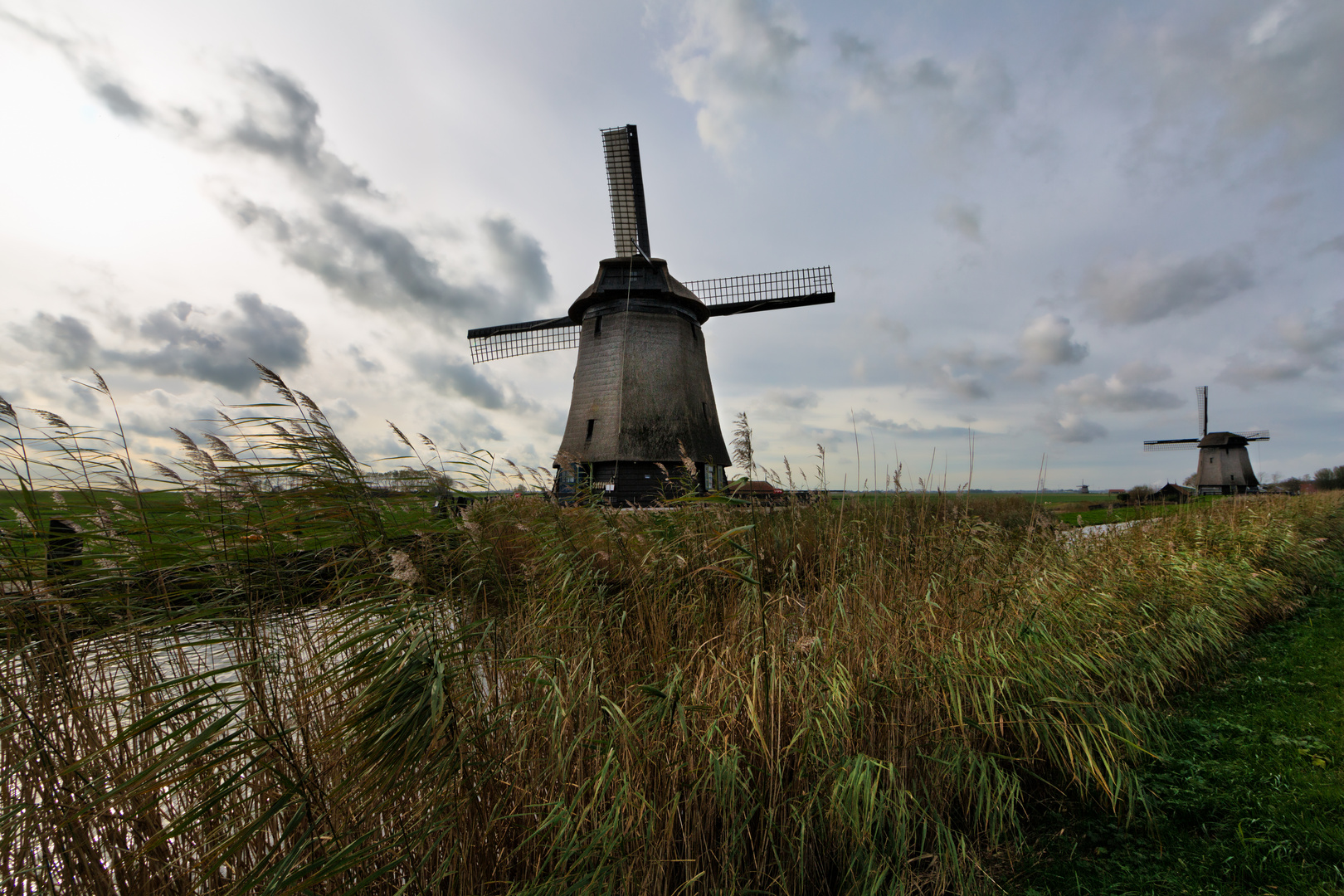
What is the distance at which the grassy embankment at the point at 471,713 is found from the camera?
1.67 meters

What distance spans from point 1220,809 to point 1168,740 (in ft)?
2.17

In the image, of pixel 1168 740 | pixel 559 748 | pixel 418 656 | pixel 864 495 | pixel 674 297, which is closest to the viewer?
pixel 418 656

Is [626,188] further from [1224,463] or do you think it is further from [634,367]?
[1224,463]

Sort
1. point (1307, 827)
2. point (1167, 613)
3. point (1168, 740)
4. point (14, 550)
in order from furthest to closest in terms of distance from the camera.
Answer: point (1167, 613)
point (1168, 740)
point (1307, 827)
point (14, 550)

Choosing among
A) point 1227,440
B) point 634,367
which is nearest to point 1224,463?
point 1227,440

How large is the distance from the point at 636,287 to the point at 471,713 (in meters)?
15.0

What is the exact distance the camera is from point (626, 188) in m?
17.8

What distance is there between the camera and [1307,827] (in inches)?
101

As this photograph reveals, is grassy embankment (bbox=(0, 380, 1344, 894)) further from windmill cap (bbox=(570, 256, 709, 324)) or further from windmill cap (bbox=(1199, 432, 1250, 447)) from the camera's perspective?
windmill cap (bbox=(1199, 432, 1250, 447))

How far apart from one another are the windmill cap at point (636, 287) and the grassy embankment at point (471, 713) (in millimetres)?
13112

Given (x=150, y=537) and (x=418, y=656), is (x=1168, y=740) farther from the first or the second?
(x=150, y=537)

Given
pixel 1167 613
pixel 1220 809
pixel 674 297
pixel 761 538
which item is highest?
pixel 674 297

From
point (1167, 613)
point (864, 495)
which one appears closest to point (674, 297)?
point (864, 495)

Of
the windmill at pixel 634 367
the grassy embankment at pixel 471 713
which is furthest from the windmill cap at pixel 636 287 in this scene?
the grassy embankment at pixel 471 713
